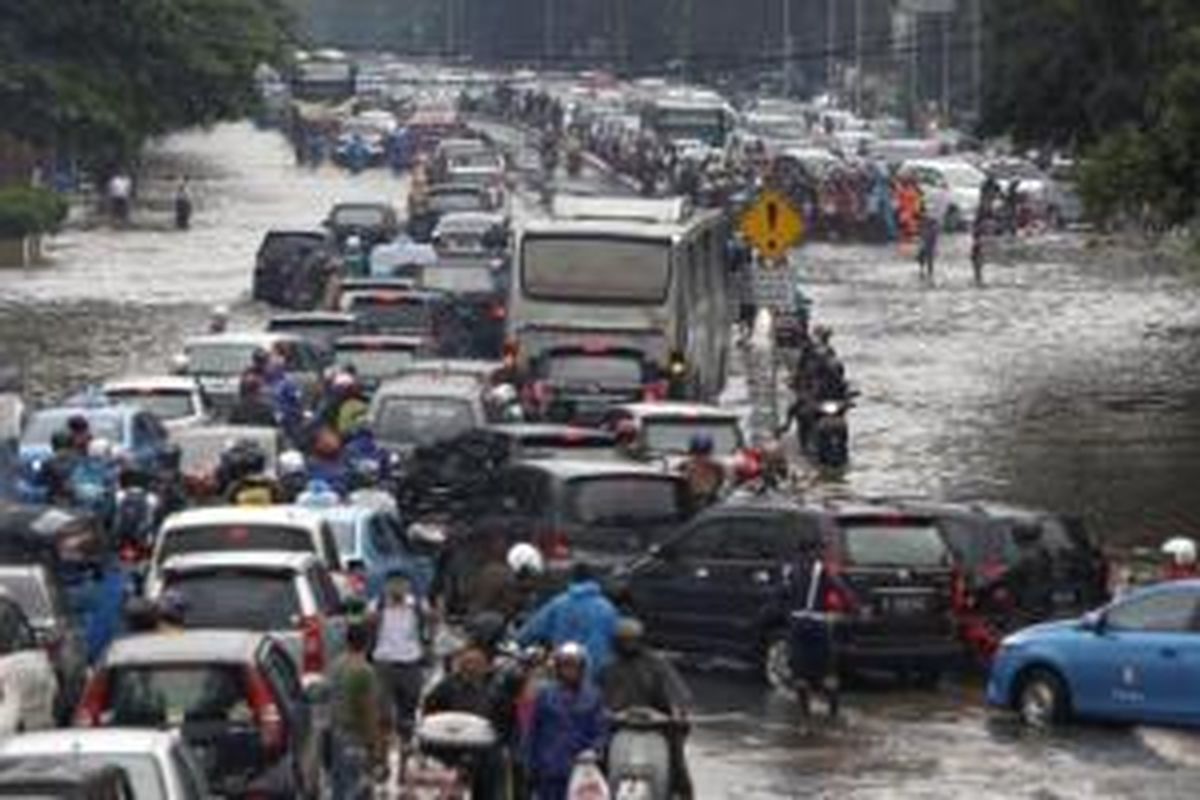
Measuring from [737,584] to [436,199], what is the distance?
5405cm

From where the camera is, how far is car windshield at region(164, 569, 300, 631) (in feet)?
85.6

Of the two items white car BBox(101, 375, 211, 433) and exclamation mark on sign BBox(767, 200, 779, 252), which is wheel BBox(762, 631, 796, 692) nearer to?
white car BBox(101, 375, 211, 433)

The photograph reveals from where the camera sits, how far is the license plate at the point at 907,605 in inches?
1217

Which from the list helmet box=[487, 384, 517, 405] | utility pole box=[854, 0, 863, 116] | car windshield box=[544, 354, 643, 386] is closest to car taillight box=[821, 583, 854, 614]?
helmet box=[487, 384, 517, 405]

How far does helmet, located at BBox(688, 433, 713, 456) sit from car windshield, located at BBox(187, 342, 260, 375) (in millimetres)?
8437

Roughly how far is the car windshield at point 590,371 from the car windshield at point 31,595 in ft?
61.6

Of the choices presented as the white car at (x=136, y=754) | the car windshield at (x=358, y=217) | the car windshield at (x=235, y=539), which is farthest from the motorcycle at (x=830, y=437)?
the car windshield at (x=358, y=217)

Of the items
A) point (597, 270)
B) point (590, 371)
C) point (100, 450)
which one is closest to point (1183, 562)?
point (100, 450)

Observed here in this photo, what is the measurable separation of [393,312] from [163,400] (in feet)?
42.3

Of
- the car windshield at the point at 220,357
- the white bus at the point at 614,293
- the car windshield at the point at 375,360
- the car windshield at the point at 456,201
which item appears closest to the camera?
the car windshield at the point at 375,360

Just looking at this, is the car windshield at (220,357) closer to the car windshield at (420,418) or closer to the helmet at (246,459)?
the car windshield at (420,418)

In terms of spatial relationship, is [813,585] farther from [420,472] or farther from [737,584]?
[420,472]

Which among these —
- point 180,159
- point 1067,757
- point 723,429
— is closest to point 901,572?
point 1067,757

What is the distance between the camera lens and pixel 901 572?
3103 cm
